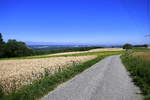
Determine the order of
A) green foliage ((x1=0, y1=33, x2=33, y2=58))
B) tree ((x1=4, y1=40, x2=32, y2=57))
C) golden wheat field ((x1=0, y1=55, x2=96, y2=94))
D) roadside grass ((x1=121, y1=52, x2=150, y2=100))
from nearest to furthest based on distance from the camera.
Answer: roadside grass ((x1=121, y1=52, x2=150, y2=100)) → golden wheat field ((x1=0, y1=55, x2=96, y2=94)) → green foliage ((x1=0, y1=33, x2=33, y2=58)) → tree ((x1=4, y1=40, x2=32, y2=57))

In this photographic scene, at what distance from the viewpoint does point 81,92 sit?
9.43 meters

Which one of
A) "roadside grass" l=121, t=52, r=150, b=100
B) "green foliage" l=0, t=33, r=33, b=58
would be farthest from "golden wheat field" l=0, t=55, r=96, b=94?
"green foliage" l=0, t=33, r=33, b=58

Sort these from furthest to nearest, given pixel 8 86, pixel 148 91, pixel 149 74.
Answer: pixel 149 74 → pixel 8 86 → pixel 148 91

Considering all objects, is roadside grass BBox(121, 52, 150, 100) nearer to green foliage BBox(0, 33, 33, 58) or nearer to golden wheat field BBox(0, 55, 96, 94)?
golden wheat field BBox(0, 55, 96, 94)

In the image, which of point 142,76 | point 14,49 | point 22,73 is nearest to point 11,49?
point 14,49

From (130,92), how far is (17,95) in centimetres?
520

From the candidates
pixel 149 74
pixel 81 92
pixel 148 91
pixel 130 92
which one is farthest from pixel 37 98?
pixel 149 74

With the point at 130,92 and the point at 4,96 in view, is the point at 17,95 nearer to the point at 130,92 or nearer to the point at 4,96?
the point at 4,96

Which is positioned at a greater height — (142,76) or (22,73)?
(142,76)

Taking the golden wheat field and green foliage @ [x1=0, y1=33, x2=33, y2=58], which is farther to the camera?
green foliage @ [x1=0, y1=33, x2=33, y2=58]

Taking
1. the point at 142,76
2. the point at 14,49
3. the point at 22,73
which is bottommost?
the point at 22,73

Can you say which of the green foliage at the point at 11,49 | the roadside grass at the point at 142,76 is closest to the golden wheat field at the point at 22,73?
the roadside grass at the point at 142,76

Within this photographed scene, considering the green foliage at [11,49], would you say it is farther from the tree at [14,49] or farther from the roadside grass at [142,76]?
the roadside grass at [142,76]

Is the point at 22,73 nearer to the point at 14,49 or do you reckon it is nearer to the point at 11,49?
the point at 11,49
